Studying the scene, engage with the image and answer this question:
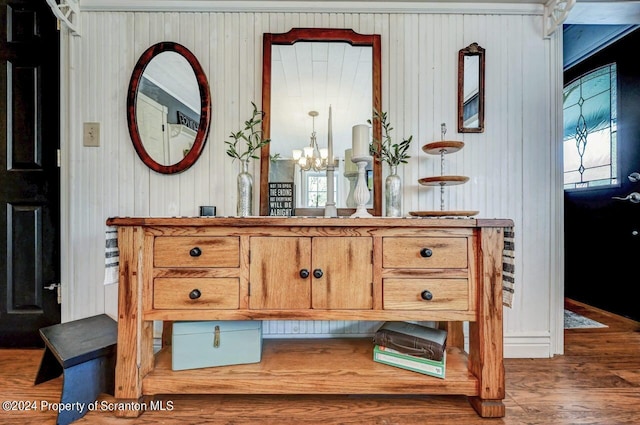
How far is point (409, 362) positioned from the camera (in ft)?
4.17

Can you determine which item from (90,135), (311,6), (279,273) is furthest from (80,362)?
(311,6)

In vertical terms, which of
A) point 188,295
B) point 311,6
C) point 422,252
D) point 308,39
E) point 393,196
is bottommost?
point 188,295

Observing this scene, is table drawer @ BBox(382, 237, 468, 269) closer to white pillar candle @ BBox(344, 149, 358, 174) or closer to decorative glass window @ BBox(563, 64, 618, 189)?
white pillar candle @ BBox(344, 149, 358, 174)

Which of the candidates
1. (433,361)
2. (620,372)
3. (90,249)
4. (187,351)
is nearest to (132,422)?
(187,351)

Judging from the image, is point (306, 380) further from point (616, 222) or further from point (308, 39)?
→ point (616, 222)

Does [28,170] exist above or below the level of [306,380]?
above

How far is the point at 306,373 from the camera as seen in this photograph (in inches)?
49.0

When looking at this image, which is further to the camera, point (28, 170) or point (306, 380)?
point (28, 170)

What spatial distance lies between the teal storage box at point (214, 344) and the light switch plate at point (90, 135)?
1.24 meters

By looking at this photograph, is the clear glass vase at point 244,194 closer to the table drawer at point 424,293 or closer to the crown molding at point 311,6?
the table drawer at point 424,293

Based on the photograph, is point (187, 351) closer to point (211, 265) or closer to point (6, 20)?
point (211, 265)

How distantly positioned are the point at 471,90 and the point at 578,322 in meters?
2.01

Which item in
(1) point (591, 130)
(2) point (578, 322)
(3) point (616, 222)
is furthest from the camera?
(1) point (591, 130)

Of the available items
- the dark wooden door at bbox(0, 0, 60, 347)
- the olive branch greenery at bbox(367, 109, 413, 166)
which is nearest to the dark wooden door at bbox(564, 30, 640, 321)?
the olive branch greenery at bbox(367, 109, 413, 166)
